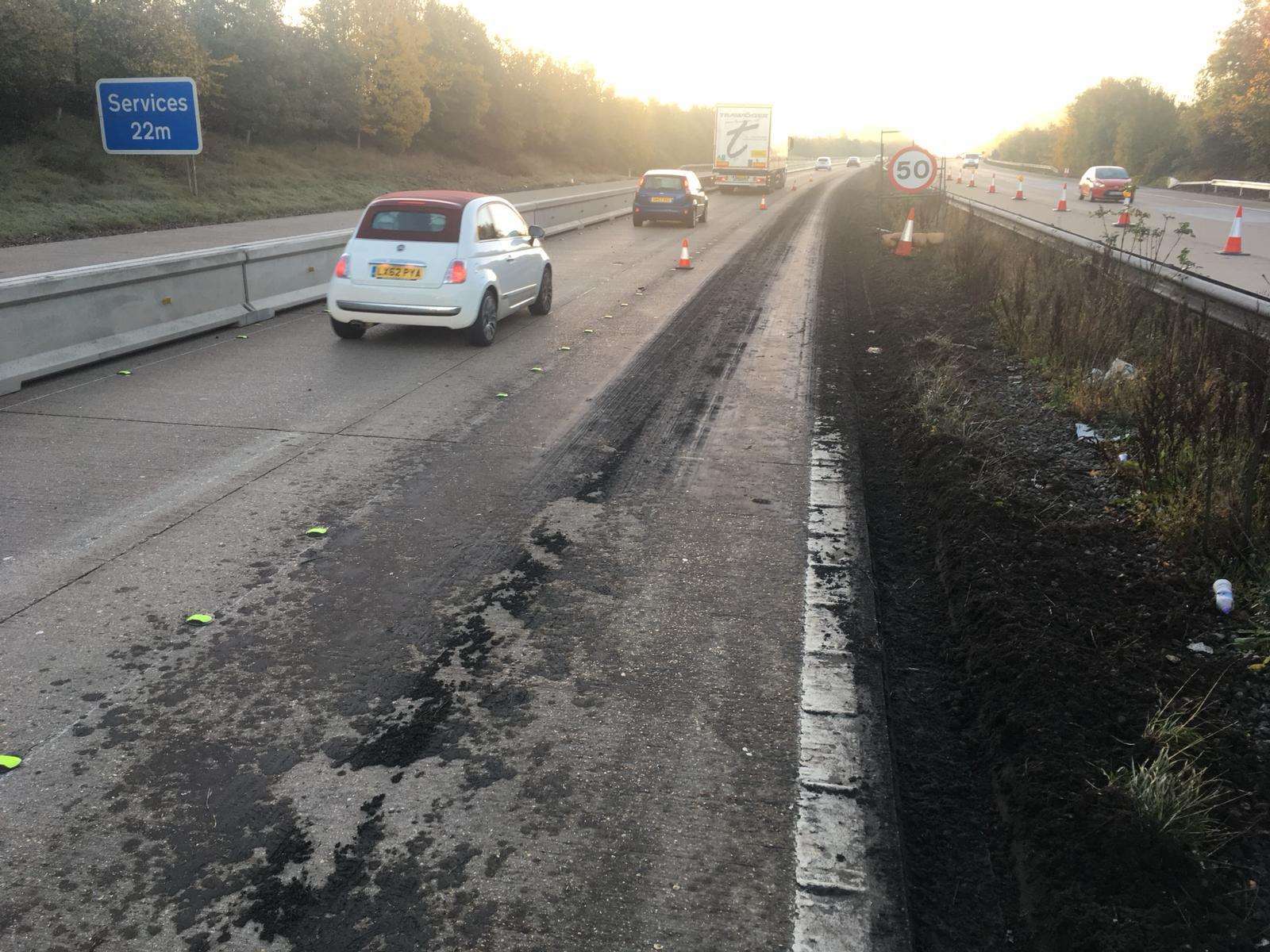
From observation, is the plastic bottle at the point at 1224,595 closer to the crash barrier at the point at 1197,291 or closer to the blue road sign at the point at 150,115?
the crash barrier at the point at 1197,291

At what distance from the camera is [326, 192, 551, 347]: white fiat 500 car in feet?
36.3

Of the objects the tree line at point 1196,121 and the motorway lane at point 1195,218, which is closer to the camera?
the motorway lane at point 1195,218

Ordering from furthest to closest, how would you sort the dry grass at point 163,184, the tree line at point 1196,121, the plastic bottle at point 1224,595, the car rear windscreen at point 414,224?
the tree line at point 1196,121
the dry grass at point 163,184
the car rear windscreen at point 414,224
the plastic bottle at point 1224,595

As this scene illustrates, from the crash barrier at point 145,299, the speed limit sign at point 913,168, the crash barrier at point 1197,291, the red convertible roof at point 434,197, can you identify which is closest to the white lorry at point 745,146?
the speed limit sign at point 913,168

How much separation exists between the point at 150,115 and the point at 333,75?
3934 cm

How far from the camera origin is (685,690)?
4.10 m

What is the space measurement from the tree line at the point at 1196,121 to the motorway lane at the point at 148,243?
2061 inches

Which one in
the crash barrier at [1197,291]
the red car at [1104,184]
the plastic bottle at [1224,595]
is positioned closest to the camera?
the plastic bottle at [1224,595]

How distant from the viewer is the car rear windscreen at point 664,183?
29484 millimetres

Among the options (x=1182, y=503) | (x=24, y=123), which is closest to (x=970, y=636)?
(x=1182, y=503)

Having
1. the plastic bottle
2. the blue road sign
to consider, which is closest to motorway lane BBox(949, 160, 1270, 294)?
the plastic bottle

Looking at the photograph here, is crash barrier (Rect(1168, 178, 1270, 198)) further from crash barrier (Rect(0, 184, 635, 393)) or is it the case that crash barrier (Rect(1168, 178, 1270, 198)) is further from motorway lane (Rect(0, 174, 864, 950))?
motorway lane (Rect(0, 174, 864, 950))

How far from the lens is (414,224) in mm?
11242

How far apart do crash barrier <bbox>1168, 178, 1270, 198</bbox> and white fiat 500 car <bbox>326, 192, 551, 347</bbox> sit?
46610 millimetres
